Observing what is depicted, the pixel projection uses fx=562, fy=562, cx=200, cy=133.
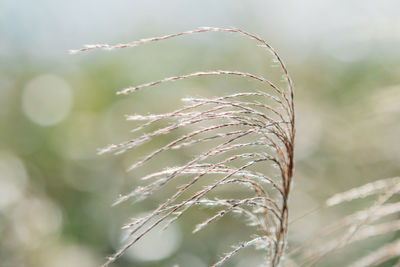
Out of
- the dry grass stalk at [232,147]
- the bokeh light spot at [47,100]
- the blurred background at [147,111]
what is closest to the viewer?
the dry grass stalk at [232,147]

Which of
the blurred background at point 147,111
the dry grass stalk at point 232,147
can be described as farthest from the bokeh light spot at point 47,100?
the dry grass stalk at point 232,147

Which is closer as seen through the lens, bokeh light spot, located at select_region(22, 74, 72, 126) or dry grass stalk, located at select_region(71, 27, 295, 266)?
dry grass stalk, located at select_region(71, 27, 295, 266)

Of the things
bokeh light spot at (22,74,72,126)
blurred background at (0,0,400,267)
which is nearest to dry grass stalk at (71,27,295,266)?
blurred background at (0,0,400,267)

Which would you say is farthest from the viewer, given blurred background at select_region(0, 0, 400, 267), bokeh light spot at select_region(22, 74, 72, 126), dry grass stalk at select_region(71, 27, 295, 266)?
bokeh light spot at select_region(22, 74, 72, 126)

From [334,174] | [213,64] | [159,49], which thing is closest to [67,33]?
[159,49]

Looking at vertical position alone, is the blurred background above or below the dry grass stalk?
below

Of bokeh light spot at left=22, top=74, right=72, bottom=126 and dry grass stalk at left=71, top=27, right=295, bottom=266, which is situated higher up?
dry grass stalk at left=71, top=27, right=295, bottom=266

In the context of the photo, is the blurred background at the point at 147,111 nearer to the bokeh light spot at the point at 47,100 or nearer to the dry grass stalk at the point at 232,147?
the bokeh light spot at the point at 47,100

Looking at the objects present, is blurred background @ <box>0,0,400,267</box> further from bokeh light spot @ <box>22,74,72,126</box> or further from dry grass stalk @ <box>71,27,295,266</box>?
dry grass stalk @ <box>71,27,295,266</box>

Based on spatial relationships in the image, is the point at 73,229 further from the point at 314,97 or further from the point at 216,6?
the point at 216,6

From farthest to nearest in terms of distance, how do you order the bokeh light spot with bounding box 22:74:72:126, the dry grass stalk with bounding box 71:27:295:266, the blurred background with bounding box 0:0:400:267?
the bokeh light spot with bounding box 22:74:72:126, the blurred background with bounding box 0:0:400:267, the dry grass stalk with bounding box 71:27:295:266
